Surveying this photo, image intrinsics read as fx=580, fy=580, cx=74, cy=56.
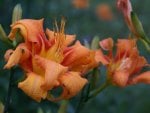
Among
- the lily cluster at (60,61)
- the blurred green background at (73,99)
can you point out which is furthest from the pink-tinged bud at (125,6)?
the blurred green background at (73,99)

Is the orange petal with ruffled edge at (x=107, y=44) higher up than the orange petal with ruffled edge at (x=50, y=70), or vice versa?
the orange petal with ruffled edge at (x=50, y=70)

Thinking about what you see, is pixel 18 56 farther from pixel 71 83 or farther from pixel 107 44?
pixel 107 44

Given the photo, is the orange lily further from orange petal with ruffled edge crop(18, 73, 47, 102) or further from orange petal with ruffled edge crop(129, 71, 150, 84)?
orange petal with ruffled edge crop(129, 71, 150, 84)

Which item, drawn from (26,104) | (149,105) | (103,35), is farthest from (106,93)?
(103,35)

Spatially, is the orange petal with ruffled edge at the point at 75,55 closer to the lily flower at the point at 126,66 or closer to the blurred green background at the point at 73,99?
the lily flower at the point at 126,66

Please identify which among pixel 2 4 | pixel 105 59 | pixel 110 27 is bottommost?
pixel 110 27

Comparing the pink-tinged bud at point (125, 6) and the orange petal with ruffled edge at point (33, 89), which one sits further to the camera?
the pink-tinged bud at point (125, 6)

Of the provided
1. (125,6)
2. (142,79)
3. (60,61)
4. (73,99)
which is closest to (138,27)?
(125,6)

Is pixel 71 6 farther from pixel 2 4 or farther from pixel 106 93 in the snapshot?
pixel 2 4
